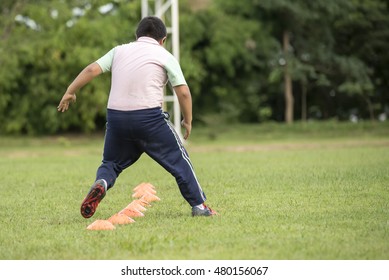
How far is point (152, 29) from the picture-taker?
7.33 meters

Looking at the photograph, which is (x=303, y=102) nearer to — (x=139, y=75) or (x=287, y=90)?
(x=287, y=90)

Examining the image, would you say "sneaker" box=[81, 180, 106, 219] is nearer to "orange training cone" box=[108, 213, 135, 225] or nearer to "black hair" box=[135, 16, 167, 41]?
"orange training cone" box=[108, 213, 135, 225]

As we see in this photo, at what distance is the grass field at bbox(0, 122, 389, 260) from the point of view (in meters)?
5.81

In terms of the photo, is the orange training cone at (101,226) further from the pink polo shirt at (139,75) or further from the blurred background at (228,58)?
the blurred background at (228,58)

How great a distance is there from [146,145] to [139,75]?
697mm

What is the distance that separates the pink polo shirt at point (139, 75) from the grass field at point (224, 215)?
1.20 meters

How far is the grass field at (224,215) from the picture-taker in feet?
19.1

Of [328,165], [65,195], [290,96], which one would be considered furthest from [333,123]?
[65,195]

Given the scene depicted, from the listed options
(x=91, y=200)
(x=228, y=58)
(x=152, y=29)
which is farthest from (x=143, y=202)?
(x=228, y=58)

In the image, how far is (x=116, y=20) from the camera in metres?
28.9

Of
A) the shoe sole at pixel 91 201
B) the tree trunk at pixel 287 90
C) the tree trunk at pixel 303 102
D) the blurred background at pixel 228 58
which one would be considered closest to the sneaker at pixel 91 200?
the shoe sole at pixel 91 201

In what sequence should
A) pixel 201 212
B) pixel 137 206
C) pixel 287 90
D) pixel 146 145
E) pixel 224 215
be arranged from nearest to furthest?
pixel 146 145 → pixel 201 212 → pixel 224 215 → pixel 137 206 → pixel 287 90

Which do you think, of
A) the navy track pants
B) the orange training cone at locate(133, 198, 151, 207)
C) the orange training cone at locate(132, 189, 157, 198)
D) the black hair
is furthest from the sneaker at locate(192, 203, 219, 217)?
the orange training cone at locate(132, 189, 157, 198)
